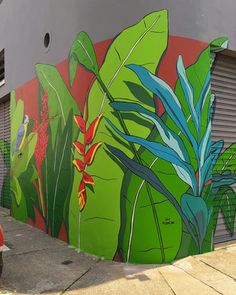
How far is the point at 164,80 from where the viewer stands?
680 cm

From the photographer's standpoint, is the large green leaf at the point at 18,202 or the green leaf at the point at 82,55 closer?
the green leaf at the point at 82,55

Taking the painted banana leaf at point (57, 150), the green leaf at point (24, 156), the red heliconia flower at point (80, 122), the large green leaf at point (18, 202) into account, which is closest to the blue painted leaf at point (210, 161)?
the red heliconia flower at point (80, 122)

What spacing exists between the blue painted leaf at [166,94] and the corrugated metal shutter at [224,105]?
1.01 m

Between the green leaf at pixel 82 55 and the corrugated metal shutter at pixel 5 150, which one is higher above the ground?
the green leaf at pixel 82 55

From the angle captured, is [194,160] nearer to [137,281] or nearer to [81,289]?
[137,281]

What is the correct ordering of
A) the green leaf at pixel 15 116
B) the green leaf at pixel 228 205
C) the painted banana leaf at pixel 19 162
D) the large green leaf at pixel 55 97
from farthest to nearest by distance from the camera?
the green leaf at pixel 15 116 → the painted banana leaf at pixel 19 162 → the large green leaf at pixel 55 97 → the green leaf at pixel 228 205

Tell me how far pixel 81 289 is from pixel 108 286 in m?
0.36

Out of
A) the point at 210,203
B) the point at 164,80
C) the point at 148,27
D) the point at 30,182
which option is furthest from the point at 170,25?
the point at 30,182

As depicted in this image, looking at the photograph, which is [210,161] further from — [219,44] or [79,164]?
[79,164]

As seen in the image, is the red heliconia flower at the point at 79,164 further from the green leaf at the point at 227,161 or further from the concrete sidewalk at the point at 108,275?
the green leaf at the point at 227,161

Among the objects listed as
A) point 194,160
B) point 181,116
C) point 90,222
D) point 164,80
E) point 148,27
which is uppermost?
point 148,27

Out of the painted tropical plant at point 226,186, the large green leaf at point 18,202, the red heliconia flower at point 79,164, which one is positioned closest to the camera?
the red heliconia flower at point 79,164

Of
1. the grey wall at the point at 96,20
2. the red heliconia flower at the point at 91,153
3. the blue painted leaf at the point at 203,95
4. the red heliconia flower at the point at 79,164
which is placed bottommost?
the red heliconia flower at the point at 79,164

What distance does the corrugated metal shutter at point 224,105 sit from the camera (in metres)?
7.76
